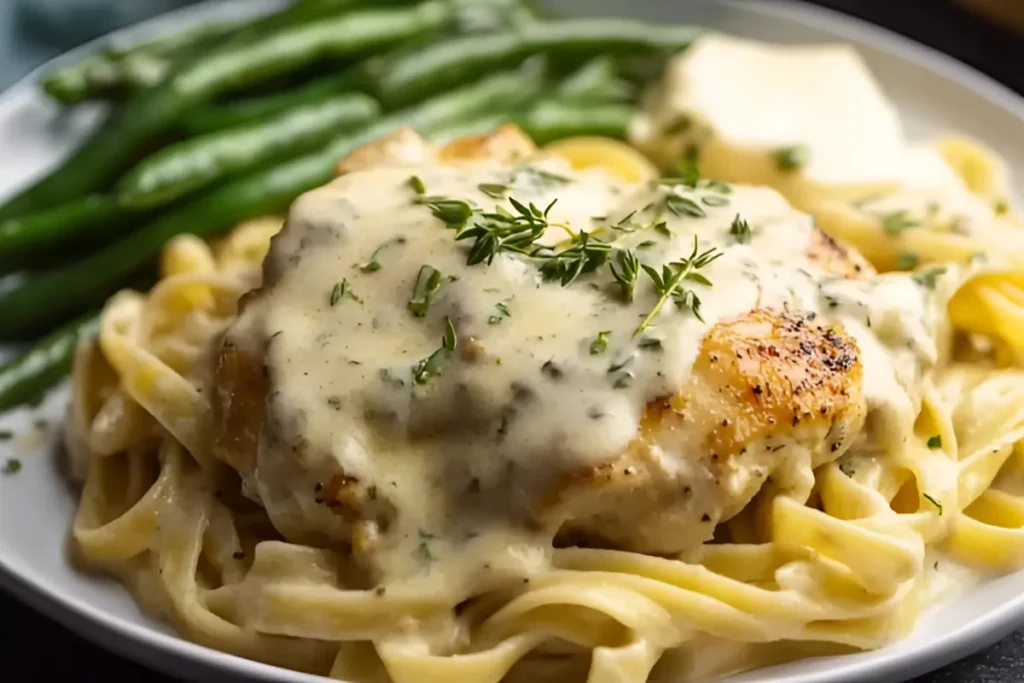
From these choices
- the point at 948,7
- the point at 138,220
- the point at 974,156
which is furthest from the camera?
the point at 948,7

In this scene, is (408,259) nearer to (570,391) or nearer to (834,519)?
(570,391)

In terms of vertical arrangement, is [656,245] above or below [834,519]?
above

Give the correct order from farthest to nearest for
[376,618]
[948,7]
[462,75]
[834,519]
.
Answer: [948,7] → [462,75] → [834,519] → [376,618]

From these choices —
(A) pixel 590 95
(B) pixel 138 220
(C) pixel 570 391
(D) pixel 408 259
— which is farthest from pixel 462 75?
(C) pixel 570 391

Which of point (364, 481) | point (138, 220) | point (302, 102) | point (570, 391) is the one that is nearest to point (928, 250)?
point (570, 391)

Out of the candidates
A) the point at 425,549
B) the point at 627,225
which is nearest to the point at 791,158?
the point at 627,225

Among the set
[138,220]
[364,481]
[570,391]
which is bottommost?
[138,220]

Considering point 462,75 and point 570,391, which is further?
point 462,75

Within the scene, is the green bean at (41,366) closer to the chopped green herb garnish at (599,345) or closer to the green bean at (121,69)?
the green bean at (121,69)
